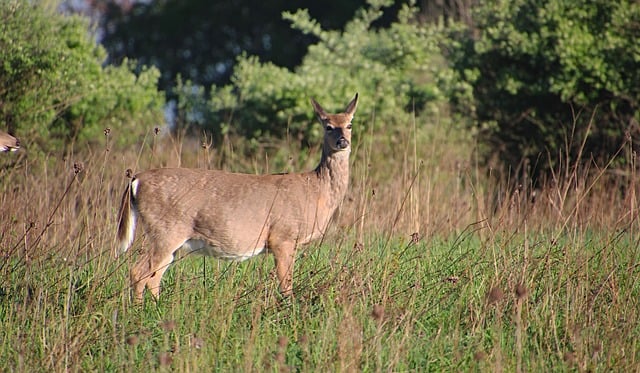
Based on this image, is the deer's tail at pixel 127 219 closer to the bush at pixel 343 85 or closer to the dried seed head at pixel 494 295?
the dried seed head at pixel 494 295

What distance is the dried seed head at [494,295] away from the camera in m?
4.68

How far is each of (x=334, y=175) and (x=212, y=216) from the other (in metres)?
1.03

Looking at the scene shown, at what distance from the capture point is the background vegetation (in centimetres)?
506

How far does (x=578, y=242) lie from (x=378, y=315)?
6.22ft

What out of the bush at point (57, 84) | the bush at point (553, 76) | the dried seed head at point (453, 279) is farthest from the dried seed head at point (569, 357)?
the bush at point (57, 84)

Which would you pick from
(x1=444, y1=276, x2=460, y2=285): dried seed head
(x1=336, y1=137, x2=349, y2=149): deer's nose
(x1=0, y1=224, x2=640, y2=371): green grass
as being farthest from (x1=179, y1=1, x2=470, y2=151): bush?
(x1=444, y1=276, x2=460, y2=285): dried seed head

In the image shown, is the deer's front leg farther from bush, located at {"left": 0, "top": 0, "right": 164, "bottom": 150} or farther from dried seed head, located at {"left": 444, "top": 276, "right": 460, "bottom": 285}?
bush, located at {"left": 0, "top": 0, "right": 164, "bottom": 150}

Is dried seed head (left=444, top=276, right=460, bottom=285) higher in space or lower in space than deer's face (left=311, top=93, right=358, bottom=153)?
lower

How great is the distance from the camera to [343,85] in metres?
A: 12.6

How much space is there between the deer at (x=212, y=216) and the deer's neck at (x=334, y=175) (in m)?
0.21

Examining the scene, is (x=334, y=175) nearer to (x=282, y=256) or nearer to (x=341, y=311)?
(x=282, y=256)

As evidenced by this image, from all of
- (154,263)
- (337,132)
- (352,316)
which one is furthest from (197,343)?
(337,132)

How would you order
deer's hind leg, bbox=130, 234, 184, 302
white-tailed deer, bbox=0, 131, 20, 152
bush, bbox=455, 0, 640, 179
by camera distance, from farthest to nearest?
bush, bbox=455, 0, 640, 179
white-tailed deer, bbox=0, 131, 20, 152
deer's hind leg, bbox=130, 234, 184, 302

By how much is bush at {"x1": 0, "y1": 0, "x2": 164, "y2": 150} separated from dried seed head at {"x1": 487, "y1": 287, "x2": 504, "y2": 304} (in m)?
5.76
